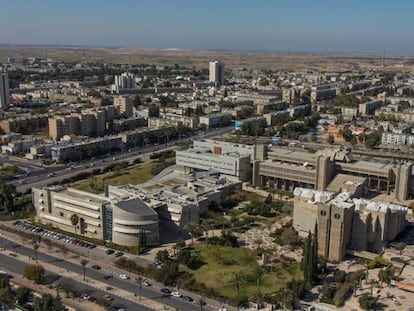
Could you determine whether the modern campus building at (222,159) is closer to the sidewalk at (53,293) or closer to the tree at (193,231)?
the tree at (193,231)

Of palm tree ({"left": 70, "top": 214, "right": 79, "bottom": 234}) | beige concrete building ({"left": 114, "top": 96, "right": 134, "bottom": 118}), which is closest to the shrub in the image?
palm tree ({"left": 70, "top": 214, "right": 79, "bottom": 234})

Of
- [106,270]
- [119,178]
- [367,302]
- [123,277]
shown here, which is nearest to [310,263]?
[367,302]

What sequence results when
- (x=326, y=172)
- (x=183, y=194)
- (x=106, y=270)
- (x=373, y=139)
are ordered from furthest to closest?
1. (x=373, y=139)
2. (x=326, y=172)
3. (x=183, y=194)
4. (x=106, y=270)

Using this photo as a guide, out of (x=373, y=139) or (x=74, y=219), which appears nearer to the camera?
(x=74, y=219)

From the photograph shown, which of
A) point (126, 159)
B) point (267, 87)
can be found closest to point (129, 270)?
point (126, 159)

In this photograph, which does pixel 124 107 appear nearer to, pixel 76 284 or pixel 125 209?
pixel 125 209

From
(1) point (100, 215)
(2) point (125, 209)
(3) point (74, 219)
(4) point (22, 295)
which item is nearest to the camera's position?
(4) point (22, 295)

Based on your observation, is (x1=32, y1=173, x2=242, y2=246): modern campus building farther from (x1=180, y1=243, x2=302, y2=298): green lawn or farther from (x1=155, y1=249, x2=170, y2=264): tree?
(x1=180, y1=243, x2=302, y2=298): green lawn
